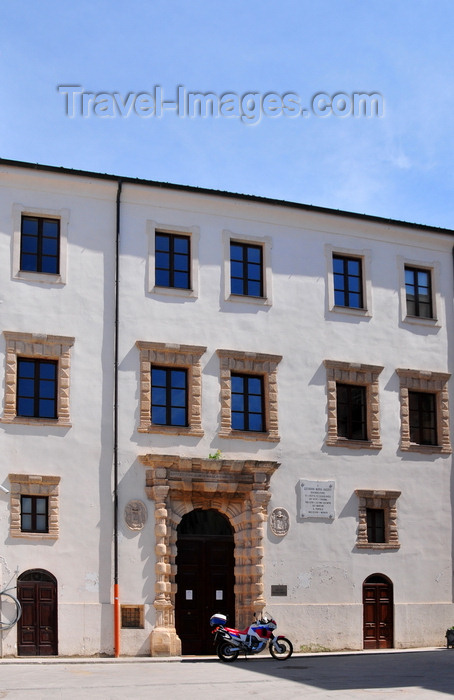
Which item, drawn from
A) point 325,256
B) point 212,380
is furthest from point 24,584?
point 325,256

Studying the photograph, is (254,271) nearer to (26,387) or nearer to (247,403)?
(247,403)

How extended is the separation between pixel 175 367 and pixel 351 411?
16.8 feet

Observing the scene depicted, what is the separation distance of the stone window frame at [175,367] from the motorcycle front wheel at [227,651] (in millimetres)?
5407

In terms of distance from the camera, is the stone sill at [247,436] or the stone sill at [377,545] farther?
the stone sill at [377,545]

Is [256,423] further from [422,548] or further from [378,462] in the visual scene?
[422,548]

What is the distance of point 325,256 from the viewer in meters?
29.6

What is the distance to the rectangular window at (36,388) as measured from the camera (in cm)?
2570

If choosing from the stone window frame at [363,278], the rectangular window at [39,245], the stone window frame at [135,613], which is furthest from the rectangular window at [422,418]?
the rectangular window at [39,245]

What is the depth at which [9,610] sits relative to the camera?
24.5m

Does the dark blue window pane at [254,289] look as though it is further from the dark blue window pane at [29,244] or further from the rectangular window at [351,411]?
the dark blue window pane at [29,244]

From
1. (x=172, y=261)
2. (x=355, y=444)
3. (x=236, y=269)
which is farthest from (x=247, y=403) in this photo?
(x=172, y=261)

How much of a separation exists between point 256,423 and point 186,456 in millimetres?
2234

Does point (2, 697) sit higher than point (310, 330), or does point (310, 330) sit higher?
point (310, 330)

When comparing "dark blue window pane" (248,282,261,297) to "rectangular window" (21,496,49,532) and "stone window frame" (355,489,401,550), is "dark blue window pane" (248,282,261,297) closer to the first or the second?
"stone window frame" (355,489,401,550)
